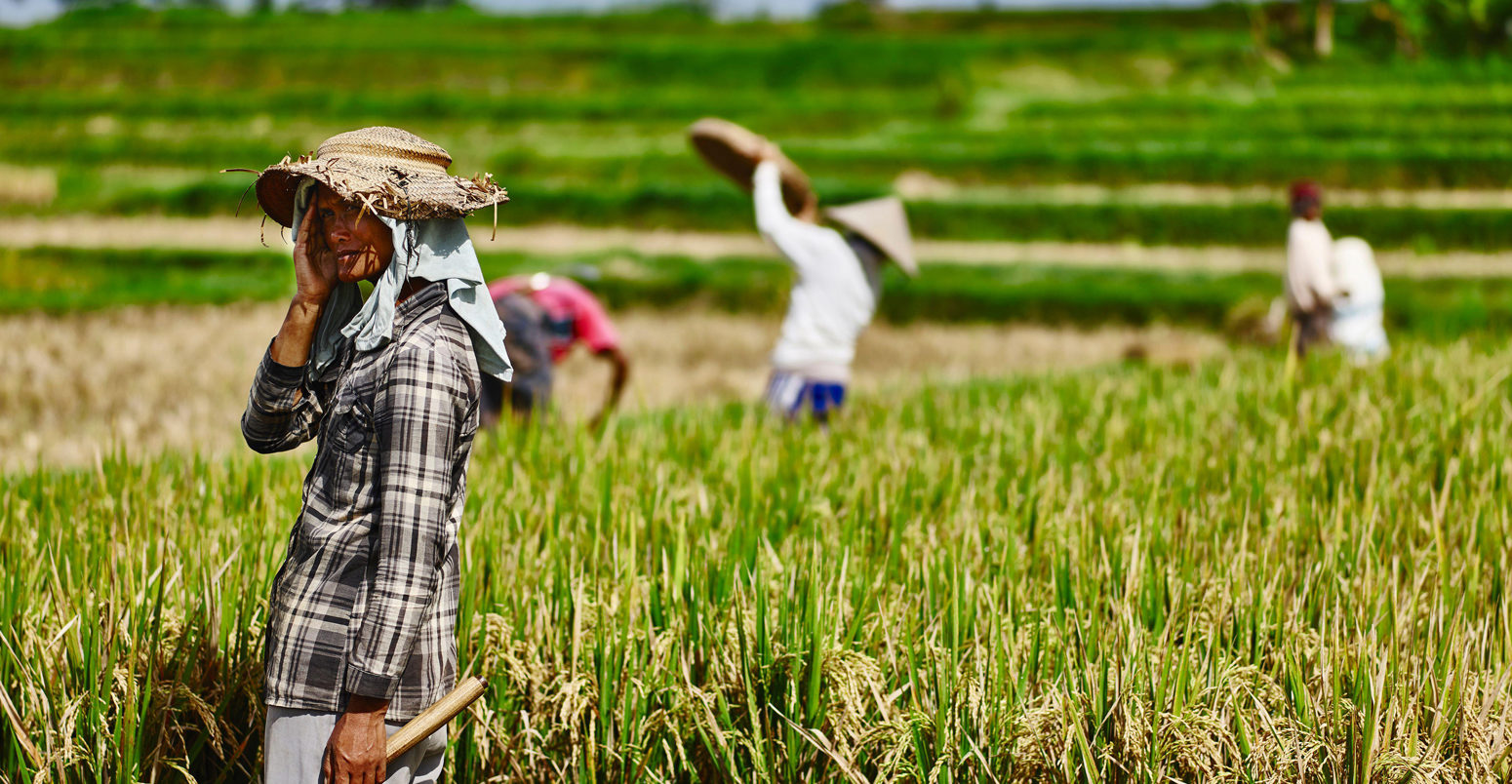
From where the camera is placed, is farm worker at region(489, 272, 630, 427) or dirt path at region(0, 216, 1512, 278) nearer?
farm worker at region(489, 272, 630, 427)

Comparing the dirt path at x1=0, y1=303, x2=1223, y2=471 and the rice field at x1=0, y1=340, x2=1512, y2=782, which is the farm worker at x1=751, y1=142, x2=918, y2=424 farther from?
the rice field at x1=0, y1=340, x2=1512, y2=782

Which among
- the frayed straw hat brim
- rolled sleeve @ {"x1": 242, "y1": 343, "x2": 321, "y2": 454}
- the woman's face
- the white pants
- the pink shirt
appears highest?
the frayed straw hat brim

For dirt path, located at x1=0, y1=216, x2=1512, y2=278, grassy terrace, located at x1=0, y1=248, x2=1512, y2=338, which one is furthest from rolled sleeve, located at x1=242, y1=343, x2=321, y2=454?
dirt path, located at x1=0, y1=216, x2=1512, y2=278

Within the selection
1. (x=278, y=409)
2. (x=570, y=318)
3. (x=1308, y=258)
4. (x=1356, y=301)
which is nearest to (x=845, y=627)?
(x=278, y=409)

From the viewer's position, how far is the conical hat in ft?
14.5

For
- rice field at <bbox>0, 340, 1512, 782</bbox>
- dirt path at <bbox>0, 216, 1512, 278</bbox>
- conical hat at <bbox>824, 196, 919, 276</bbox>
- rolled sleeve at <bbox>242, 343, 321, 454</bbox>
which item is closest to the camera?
rolled sleeve at <bbox>242, 343, 321, 454</bbox>

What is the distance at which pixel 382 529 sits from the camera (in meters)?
1.51

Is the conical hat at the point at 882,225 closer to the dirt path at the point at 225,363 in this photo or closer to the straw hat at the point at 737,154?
the straw hat at the point at 737,154

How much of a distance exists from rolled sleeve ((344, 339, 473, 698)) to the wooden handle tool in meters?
0.07

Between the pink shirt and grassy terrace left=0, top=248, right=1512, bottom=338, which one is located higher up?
the pink shirt

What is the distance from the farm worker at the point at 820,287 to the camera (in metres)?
4.27

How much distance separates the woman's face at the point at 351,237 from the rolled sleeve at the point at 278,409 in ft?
0.53

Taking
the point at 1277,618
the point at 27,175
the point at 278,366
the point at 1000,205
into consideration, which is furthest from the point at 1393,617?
the point at 27,175

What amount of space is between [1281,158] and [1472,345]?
31.3ft
